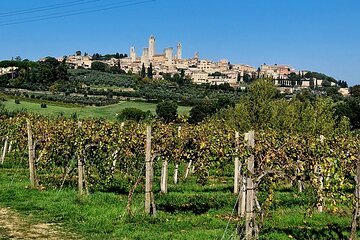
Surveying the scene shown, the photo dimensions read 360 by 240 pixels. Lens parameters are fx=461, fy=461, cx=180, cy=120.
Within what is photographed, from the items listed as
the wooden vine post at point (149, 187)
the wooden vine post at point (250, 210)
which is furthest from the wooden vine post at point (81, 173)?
the wooden vine post at point (250, 210)

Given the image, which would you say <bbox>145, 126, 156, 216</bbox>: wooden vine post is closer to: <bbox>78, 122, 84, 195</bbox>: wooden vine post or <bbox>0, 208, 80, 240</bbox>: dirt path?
<bbox>0, 208, 80, 240</bbox>: dirt path

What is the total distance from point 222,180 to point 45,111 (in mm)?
40150

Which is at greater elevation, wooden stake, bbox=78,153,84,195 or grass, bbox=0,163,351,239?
wooden stake, bbox=78,153,84,195

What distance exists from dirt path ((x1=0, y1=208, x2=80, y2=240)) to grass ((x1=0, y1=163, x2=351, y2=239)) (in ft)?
1.09

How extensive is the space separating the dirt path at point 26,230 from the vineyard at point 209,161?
202cm

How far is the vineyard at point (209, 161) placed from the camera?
931 cm

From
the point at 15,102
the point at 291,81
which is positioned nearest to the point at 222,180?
the point at 15,102

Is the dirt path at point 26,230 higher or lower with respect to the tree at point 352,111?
lower

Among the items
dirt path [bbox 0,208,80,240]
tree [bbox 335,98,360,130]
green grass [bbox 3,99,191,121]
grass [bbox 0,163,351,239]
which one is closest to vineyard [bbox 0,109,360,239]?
grass [bbox 0,163,351,239]

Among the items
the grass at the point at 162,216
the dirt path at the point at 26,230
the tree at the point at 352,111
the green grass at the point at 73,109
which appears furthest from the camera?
the tree at the point at 352,111

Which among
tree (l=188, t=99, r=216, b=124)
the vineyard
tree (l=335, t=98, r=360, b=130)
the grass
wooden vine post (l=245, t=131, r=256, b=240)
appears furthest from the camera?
tree (l=188, t=99, r=216, b=124)

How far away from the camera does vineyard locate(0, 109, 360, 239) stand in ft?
30.6

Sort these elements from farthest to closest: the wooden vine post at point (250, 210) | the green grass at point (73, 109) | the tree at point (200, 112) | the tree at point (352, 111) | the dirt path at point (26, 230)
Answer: the tree at point (200, 112) < the tree at point (352, 111) < the green grass at point (73, 109) < the dirt path at point (26, 230) < the wooden vine post at point (250, 210)

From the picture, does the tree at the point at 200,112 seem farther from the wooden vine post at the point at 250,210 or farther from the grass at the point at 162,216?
the wooden vine post at the point at 250,210
